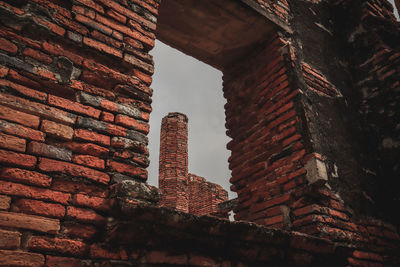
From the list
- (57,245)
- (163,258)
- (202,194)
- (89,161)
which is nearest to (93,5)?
(89,161)

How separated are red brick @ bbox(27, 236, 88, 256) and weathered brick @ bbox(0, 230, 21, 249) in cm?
5

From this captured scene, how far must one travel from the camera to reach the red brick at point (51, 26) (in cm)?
187

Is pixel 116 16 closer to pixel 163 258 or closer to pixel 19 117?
pixel 19 117

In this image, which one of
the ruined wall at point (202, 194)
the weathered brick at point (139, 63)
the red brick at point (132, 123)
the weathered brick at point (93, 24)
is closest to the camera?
the red brick at point (132, 123)

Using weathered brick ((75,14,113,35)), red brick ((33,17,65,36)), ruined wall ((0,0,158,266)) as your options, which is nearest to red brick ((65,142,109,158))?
ruined wall ((0,0,158,266))

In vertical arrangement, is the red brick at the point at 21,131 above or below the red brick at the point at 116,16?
below

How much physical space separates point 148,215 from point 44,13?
4.97ft

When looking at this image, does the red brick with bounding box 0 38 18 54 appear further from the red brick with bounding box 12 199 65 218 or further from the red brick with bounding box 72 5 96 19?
the red brick with bounding box 12 199 65 218

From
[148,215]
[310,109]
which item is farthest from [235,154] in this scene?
[148,215]

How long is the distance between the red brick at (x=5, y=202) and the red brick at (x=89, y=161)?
1.28 feet

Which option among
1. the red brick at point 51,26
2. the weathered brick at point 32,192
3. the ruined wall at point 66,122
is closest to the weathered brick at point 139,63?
the ruined wall at point 66,122

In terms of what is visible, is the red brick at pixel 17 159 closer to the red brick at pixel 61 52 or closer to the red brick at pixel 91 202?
the red brick at pixel 91 202

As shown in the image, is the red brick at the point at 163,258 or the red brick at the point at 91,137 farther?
the red brick at the point at 91,137

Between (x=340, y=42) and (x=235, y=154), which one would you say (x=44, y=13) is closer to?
(x=235, y=154)
